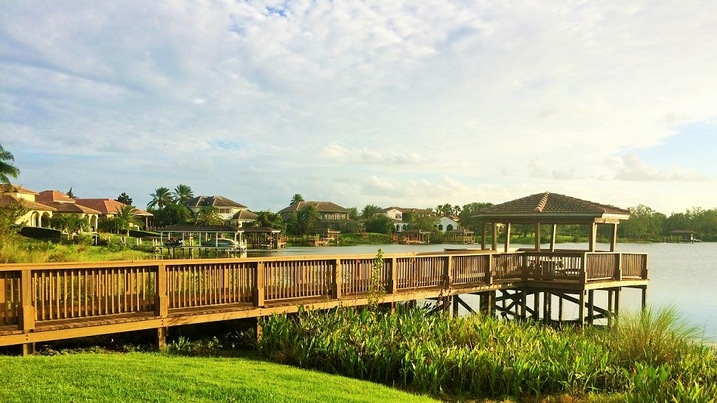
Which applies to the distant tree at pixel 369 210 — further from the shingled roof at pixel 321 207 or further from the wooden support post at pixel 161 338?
the wooden support post at pixel 161 338

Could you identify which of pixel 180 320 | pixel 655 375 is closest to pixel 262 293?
pixel 180 320

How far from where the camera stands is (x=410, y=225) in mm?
110312

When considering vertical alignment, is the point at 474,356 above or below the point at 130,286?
below

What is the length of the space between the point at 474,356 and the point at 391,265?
511 cm

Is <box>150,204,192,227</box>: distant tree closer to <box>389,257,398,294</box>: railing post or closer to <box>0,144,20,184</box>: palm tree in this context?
<box>0,144,20,184</box>: palm tree

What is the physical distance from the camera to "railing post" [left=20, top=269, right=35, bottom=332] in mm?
8234

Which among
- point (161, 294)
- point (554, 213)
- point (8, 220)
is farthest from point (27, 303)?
point (8, 220)

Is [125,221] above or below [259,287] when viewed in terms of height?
below

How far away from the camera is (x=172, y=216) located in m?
90.7

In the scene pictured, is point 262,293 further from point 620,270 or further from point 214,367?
point 620,270

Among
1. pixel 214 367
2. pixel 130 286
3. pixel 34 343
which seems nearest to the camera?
pixel 214 367

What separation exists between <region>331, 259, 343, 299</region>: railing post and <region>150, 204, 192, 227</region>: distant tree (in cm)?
7704

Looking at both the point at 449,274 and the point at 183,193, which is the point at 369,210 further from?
the point at 449,274

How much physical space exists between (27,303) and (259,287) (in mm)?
4012
